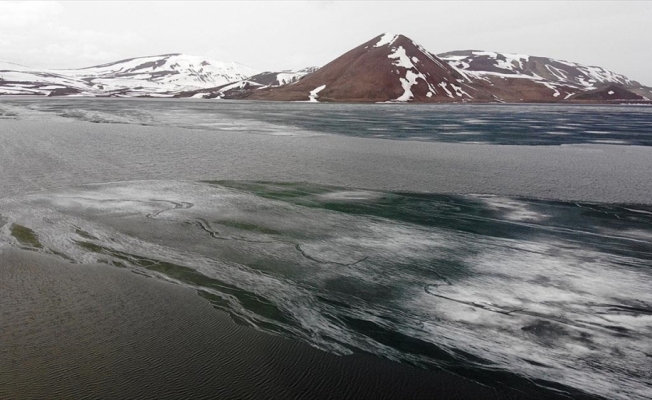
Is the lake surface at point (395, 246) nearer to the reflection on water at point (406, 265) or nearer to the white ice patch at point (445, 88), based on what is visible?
the reflection on water at point (406, 265)

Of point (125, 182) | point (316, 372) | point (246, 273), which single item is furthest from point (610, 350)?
point (125, 182)

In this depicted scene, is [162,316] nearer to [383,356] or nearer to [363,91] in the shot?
[383,356]

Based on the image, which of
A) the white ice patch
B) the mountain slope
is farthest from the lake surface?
the white ice patch

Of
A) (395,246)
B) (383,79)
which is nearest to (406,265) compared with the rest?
(395,246)

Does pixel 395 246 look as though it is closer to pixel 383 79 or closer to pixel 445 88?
pixel 383 79

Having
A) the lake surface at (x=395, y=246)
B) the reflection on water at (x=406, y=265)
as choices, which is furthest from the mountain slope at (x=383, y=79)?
the reflection on water at (x=406, y=265)
